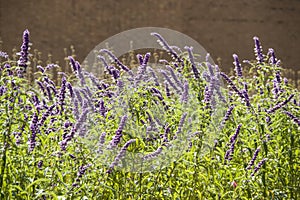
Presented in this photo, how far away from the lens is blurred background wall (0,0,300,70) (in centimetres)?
1364

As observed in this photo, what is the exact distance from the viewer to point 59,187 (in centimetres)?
256

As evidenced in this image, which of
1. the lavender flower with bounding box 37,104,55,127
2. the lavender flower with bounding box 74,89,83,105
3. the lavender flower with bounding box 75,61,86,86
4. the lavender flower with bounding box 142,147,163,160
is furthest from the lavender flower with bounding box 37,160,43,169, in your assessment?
the lavender flower with bounding box 75,61,86,86

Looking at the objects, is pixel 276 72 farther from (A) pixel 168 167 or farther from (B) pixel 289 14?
(B) pixel 289 14

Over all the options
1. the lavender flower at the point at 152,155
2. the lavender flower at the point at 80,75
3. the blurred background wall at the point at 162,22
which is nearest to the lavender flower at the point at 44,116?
the lavender flower at the point at 80,75

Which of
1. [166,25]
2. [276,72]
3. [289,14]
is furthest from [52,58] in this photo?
[276,72]

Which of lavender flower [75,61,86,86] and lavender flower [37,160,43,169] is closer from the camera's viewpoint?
lavender flower [37,160,43,169]

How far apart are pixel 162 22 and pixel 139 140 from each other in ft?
38.3

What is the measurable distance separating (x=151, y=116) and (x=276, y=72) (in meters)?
0.82

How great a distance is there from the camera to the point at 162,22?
47.4 feet

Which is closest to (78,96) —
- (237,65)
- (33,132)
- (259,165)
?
(33,132)

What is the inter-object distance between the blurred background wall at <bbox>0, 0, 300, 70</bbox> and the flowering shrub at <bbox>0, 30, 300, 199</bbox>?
33.9ft

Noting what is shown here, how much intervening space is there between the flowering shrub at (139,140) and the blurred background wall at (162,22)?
10.3 m

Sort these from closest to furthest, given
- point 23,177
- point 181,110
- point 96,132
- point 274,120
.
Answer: point 23,177
point 96,132
point 181,110
point 274,120

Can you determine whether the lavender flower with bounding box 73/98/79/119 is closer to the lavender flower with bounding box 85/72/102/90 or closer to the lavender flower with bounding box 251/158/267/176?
the lavender flower with bounding box 85/72/102/90
